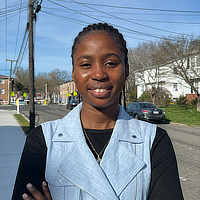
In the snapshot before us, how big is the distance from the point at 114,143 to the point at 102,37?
0.61m

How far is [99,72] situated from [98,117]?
0.29 meters

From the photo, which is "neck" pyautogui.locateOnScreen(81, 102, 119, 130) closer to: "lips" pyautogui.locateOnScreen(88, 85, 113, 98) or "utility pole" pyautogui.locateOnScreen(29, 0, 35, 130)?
"lips" pyautogui.locateOnScreen(88, 85, 113, 98)

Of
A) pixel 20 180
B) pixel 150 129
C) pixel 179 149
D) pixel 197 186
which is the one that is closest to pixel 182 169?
pixel 197 186

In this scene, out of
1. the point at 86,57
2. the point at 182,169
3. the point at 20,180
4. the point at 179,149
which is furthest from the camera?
the point at 179,149

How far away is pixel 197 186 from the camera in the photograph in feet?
15.9

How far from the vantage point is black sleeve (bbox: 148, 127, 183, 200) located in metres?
1.24

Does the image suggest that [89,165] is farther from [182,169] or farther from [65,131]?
[182,169]

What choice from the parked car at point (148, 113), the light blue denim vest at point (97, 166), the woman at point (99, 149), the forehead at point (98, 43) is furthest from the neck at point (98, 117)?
the parked car at point (148, 113)

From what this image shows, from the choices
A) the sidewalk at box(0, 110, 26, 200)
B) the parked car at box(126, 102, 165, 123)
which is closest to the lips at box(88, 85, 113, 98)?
the sidewalk at box(0, 110, 26, 200)

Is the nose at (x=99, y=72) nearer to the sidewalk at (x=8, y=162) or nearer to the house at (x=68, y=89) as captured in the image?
the sidewalk at (x=8, y=162)

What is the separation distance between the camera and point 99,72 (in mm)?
1341

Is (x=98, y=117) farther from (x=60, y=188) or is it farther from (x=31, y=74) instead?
(x=31, y=74)

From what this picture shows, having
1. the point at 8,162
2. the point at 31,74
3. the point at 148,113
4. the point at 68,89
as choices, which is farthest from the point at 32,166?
the point at 68,89

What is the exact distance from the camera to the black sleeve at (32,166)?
1.22 meters
